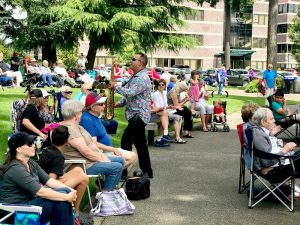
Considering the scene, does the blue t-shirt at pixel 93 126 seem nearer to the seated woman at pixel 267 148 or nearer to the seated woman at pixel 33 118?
the seated woman at pixel 33 118

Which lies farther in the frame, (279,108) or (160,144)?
(279,108)

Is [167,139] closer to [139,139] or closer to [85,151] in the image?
[139,139]

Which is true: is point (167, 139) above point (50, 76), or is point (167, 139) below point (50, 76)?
below

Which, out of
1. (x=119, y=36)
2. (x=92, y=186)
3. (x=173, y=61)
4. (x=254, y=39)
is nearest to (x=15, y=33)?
(x=119, y=36)

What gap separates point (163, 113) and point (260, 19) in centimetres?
8261

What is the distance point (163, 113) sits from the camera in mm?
12469

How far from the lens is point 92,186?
7957mm

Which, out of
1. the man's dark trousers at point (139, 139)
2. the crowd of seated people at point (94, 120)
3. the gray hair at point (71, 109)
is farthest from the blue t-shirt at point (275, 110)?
the gray hair at point (71, 109)

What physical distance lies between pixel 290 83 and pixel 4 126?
26.9 meters

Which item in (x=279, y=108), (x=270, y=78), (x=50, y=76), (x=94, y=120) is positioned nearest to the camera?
(x=94, y=120)

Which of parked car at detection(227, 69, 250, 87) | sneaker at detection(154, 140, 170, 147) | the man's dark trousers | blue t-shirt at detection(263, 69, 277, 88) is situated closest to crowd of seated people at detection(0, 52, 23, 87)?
blue t-shirt at detection(263, 69, 277, 88)

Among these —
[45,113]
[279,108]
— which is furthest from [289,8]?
[45,113]

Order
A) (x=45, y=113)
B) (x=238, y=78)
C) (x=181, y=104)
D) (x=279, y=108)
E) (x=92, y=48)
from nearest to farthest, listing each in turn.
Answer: (x=45, y=113)
(x=279, y=108)
(x=181, y=104)
(x=92, y=48)
(x=238, y=78)

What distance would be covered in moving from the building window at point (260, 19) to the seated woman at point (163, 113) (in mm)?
81148
